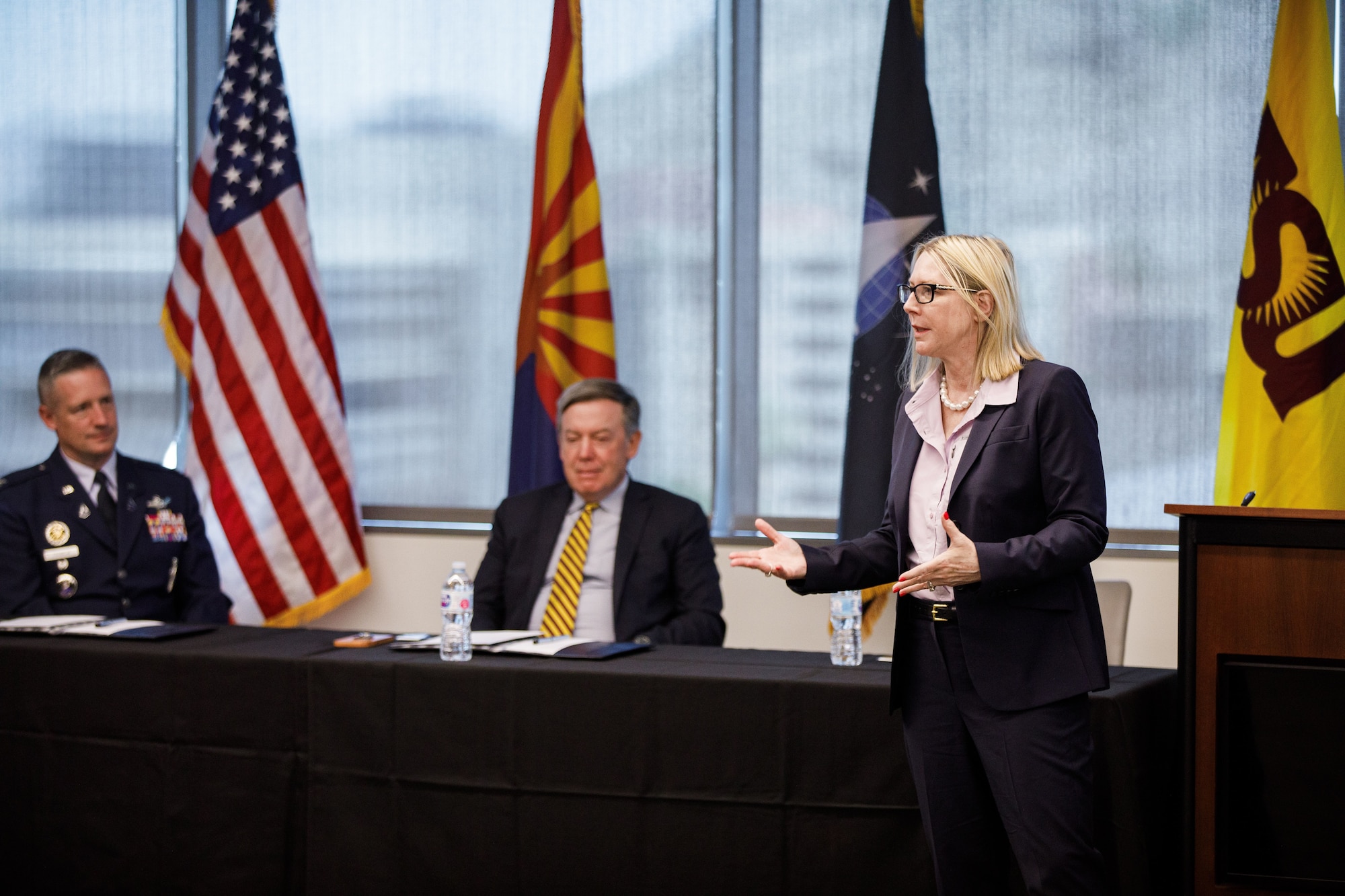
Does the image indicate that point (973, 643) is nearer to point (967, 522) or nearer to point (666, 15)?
point (967, 522)

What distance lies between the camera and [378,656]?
9.29ft

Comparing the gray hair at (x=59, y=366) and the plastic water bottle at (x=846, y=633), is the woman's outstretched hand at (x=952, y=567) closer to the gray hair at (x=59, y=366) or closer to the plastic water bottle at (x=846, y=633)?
the plastic water bottle at (x=846, y=633)

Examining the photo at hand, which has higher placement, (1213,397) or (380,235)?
(380,235)

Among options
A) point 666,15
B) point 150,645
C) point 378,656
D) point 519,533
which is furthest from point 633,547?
point 666,15

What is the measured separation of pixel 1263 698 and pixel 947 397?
86 cm

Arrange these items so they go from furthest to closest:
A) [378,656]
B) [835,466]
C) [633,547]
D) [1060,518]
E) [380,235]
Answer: [380,235]
[835,466]
[633,547]
[378,656]
[1060,518]

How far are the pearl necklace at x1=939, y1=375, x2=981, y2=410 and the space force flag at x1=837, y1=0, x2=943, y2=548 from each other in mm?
1928

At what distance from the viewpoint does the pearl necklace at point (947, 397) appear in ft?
6.83

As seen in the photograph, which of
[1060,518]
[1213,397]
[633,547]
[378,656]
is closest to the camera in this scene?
[1060,518]

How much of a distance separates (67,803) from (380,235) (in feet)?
8.89

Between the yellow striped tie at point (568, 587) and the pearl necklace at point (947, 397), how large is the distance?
61.8 inches

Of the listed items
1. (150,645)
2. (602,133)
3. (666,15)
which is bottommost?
(150,645)

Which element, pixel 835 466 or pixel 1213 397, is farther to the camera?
pixel 835 466

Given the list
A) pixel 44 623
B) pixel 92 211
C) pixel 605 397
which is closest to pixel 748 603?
pixel 605 397
